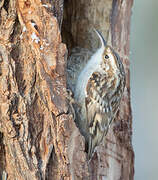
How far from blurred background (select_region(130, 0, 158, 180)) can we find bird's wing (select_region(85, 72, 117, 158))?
1.72m

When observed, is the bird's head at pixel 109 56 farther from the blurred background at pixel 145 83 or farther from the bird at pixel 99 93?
the blurred background at pixel 145 83

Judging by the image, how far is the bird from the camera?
253 cm

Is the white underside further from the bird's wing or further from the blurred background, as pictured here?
the blurred background

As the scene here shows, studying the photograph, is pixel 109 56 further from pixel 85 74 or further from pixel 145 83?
pixel 145 83

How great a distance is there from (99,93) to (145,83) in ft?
5.91

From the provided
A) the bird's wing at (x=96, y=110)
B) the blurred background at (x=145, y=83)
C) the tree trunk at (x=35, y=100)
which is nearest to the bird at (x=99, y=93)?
the bird's wing at (x=96, y=110)

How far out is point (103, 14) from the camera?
9.58ft

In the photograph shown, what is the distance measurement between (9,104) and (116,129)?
924mm

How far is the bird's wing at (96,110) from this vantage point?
8.26 feet

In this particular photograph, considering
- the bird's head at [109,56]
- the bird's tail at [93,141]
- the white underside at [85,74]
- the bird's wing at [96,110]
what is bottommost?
the bird's tail at [93,141]

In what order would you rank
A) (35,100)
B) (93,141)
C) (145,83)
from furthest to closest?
1. (145,83)
2. (93,141)
3. (35,100)

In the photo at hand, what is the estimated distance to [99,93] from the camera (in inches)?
102

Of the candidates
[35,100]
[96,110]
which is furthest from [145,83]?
[35,100]

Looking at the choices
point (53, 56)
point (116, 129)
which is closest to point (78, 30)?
point (116, 129)
